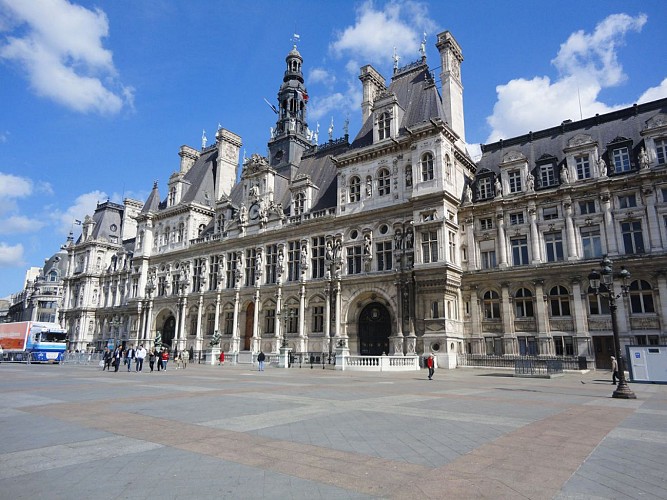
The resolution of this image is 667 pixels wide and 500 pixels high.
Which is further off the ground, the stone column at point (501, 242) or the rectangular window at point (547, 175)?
the rectangular window at point (547, 175)

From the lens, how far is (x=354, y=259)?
40.8 m

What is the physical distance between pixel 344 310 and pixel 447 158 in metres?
15.8

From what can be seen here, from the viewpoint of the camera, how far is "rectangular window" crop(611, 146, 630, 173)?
1265 inches

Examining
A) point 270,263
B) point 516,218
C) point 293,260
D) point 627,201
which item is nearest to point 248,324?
point 270,263

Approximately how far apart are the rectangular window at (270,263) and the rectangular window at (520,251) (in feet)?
77.4

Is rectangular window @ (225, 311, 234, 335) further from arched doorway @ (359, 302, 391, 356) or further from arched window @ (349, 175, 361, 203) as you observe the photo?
arched window @ (349, 175, 361, 203)

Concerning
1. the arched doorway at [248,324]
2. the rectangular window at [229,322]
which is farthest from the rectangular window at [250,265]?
the rectangular window at [229,322]

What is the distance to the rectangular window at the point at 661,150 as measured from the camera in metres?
30.6

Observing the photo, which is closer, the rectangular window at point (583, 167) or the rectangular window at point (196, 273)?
the rectangular window at point (583, 167)

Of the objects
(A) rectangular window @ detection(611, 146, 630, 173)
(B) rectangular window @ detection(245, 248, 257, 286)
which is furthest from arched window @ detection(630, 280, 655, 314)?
(B) rectangular window @ detection(245, 248, 257, 286)

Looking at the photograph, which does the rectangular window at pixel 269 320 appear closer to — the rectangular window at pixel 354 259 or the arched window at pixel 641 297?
the rectangular window at pixel 354 259

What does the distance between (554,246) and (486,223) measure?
220 inches

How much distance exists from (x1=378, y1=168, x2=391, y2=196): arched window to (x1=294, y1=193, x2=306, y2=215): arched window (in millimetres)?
9692

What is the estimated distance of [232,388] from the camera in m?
18.4
